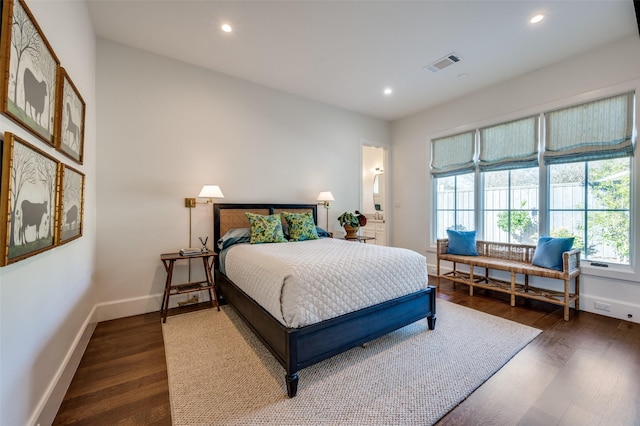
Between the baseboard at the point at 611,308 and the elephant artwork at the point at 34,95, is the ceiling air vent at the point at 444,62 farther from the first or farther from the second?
the elephant artwork at the point at 34,95

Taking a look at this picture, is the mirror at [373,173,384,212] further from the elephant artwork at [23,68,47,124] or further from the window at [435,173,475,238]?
the elephant artwork at [23,68,47,124]

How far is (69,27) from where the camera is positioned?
1970 mm

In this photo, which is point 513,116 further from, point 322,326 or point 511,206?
point 322,326

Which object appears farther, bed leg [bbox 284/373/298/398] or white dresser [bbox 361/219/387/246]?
white dresser [bbox 361/219/387/246]

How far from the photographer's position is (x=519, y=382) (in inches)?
71.8

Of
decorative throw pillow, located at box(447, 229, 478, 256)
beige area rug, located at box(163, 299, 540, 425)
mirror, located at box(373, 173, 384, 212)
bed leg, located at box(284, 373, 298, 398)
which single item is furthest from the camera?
mirror, located at box(373, 173, 384, 212)

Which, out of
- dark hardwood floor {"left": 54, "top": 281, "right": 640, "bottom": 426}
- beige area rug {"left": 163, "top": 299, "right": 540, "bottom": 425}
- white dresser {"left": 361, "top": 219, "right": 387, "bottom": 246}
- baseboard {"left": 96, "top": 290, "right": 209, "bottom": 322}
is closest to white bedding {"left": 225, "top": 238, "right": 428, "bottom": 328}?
beige area rug {"left": 163, "top": 299, "right": 540, "bottom": 425}

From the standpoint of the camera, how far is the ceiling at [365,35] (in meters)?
2.40

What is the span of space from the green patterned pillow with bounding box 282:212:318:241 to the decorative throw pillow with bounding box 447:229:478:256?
212cm

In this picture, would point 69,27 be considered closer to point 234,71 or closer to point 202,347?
point 234,71

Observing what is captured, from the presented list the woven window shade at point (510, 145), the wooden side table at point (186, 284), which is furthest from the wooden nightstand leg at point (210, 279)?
the woven window shade at point (510, 145)

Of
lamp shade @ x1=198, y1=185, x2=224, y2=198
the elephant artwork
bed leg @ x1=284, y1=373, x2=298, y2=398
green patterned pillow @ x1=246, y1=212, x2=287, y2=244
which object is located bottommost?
bed leg @ x1=284, y1=373, x2=298, y2=398

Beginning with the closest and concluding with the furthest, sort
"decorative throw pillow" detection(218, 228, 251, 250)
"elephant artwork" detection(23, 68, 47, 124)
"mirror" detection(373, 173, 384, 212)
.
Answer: "elephant artwork" detection(23, 68, 47, 124)
"decorative throw pillow" detection(218, 228, 251, 250)
"mirror" detection(373, 173, 384, 212)

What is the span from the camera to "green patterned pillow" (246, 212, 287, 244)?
324 centimetres
